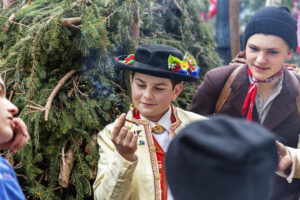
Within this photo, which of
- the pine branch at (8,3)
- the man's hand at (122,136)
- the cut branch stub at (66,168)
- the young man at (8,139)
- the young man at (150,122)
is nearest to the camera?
the young man at (8,139)

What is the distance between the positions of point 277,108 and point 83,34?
1.72 meters

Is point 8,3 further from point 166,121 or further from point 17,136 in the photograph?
point 17,136

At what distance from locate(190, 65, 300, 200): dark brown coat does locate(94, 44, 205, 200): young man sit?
53 cm

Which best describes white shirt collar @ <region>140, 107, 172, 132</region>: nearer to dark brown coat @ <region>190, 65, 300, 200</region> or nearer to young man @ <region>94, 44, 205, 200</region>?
young man @ <region>94, 44, 205, 200</region>

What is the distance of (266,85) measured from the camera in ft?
9.51

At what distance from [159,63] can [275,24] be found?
1.04 meters

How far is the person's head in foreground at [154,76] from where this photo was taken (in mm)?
2252

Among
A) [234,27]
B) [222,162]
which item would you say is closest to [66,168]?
[222,162]

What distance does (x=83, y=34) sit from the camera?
2588 millimetres

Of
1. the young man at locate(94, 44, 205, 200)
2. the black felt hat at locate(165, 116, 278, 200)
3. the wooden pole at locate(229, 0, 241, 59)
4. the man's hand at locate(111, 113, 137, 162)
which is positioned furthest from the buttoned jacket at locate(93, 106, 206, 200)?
the wooden pole at locate(229, 0, 241, 59)

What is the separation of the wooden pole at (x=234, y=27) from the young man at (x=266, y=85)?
1.80 metres

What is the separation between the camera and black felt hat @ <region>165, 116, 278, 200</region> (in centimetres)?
76

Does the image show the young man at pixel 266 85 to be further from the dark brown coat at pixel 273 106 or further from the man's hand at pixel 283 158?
the man's hand at pixel 283 158

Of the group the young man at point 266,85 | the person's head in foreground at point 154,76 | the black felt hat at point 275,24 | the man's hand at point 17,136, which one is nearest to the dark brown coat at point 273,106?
the young man at point 266,85
